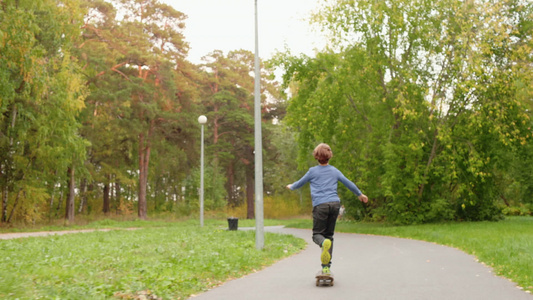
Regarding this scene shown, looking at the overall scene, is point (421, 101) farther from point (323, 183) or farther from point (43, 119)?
point (43, 119)

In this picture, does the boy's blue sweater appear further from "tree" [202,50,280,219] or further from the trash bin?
"tree" [202,50,280,219]

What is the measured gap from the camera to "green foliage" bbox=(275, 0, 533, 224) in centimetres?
2075

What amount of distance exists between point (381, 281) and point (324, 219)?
138 centimetres

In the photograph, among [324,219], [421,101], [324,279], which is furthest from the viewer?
[421,101]

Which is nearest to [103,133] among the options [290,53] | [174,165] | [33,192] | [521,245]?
[174,165]

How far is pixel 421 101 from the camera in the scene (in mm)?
22312

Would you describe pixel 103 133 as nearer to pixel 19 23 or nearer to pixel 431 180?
pixel 19 23

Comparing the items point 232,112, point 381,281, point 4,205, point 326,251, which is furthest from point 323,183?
point 232,112

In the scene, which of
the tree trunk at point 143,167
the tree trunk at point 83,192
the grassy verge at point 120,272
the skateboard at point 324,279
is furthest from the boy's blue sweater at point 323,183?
the tree trunk at point 83,192

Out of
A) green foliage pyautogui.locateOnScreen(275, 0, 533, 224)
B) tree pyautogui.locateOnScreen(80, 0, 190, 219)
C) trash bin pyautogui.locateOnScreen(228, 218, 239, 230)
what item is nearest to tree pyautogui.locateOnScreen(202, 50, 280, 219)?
tree pyautogui.locateOnScreen(80, 0, 190, 219)

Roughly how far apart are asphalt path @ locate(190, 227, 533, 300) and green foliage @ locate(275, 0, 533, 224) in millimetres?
10928

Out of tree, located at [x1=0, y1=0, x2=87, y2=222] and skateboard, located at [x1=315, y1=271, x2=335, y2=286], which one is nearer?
skateboard, located at [x1=315, y1=271, x2=335, y2=286]

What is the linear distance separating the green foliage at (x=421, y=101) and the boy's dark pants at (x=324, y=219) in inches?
542

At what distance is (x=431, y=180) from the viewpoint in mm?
24219
